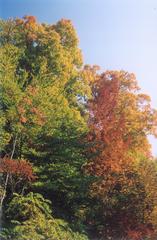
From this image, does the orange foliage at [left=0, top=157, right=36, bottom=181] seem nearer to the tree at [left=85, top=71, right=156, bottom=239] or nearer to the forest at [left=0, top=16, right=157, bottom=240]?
the forest at [left=0, top=16, right=157, bottom=240]

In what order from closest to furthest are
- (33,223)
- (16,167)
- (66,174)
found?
(33,223)
(16,167)
(66,174)

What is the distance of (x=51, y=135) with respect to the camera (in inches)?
750

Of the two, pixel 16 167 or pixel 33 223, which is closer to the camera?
pixel 33 223

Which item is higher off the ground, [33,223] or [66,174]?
[66,174]

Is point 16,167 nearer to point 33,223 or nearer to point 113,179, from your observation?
point 33,223

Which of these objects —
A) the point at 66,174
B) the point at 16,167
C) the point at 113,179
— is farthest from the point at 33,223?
the point at 113,179

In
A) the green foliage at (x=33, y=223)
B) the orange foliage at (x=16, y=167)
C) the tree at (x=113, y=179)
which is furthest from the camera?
the tree at (x=113, y=179)

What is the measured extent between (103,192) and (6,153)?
13.8 ft

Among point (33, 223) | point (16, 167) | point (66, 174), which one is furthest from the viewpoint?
point (66, 174)

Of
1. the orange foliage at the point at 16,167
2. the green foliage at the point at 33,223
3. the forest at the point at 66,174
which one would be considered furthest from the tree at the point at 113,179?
the orange foliage at the point at 16,167

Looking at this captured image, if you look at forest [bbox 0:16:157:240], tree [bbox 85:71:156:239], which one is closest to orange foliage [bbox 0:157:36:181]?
forest [bbox 0:16:157:240]

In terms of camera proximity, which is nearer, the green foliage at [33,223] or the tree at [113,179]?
the green foliage at [33,223]

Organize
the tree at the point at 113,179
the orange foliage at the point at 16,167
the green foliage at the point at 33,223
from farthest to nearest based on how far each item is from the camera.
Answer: the tree at the point at 113,179 → the orange foliage at the point at 16,167 → the green foliage at the point at 33,223

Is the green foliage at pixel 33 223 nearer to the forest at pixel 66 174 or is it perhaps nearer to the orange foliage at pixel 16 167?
the forest at pixel 66 174
